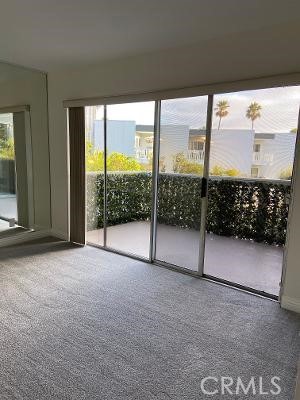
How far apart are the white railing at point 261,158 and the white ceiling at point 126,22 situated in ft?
3.72

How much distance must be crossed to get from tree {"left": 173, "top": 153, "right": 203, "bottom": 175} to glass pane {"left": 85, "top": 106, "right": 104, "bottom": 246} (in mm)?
1221

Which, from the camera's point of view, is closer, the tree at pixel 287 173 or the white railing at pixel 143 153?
the tree at pixel 287 173

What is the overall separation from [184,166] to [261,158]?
853 mm

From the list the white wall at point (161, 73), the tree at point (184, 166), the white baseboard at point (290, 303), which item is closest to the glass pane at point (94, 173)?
the white wall at point (161, 73)

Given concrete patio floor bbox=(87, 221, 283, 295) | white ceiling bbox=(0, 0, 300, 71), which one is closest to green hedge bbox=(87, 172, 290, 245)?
concrete patio floor bbox=(87, 221, 283, 295)

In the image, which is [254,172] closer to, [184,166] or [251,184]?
[251,184]

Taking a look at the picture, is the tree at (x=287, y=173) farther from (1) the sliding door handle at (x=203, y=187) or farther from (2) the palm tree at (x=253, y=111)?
(1) the sliding door handle at (x=203, y=187)

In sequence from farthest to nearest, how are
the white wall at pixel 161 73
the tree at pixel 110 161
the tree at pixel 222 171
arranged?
the tree at pixel 110 161 → the tree at pixel 222 171 → the white wall at pixel 161 73

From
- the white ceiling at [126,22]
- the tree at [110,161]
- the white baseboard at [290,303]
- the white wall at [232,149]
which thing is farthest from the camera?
the tree at [110,161]

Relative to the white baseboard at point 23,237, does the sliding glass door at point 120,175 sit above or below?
above

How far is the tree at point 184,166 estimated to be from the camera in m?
3.24

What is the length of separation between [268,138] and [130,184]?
191cm

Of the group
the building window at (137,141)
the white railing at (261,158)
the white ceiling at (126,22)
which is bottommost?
→ the white railing at (261,158)

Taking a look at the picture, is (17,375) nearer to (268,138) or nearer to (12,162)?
(268,138)
